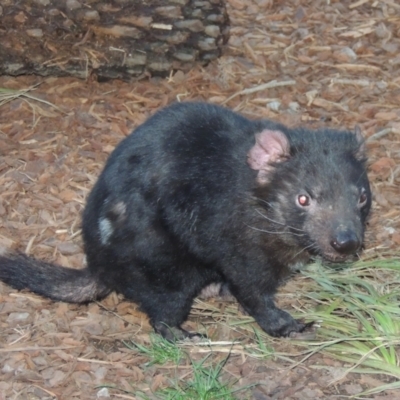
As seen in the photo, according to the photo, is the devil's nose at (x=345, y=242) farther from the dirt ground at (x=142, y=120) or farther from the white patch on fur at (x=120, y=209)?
the white patch on fur at (x=120, y=209)

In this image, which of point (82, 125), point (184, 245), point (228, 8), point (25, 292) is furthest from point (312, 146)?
point (228, 8)

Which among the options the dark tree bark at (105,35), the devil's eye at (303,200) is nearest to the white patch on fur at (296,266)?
the devil's eye at (303,200)

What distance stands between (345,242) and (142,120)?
2.42 m

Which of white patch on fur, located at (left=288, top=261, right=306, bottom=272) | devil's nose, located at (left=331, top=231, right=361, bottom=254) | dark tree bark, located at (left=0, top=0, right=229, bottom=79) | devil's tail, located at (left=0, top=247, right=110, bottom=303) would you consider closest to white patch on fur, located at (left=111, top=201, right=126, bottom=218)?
devil's tail, located at (left=0, top=247, right=110, bottom=303)

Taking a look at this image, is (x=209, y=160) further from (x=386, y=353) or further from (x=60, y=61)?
(x=60, y=61)

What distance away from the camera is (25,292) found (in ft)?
16.4

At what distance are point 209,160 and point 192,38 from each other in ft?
6.36

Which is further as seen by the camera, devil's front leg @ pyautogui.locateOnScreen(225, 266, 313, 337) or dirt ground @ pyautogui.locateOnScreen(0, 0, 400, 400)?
devil's front leg @ pyautogui.locateOnScreen(225, 266, 313, 337)

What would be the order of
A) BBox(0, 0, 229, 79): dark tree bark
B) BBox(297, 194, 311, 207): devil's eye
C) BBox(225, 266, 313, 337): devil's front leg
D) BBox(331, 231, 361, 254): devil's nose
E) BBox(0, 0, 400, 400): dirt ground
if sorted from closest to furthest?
BBox(331, 231, 361, 254): devil's nose < BBox(297, 194, 311, 207): devil's eye < BBox(0, 0, 400, 400): dirt ground < BBox(225, 266, 313, 337): devil's front leg < BBox(0, 0, 229, 79): dark tree bark

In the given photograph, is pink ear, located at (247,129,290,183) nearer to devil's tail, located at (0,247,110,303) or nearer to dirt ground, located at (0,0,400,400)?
dirt ground, located at (0,0,400,400)

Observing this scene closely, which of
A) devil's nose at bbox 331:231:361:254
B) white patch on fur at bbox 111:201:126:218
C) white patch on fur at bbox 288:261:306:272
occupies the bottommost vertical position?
white patch on fur at bbox 288:261:306:272

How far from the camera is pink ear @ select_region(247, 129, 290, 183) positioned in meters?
4.37

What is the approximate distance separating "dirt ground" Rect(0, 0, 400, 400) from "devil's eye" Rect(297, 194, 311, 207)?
2.57ft

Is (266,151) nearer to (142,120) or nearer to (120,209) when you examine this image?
(120,209)
